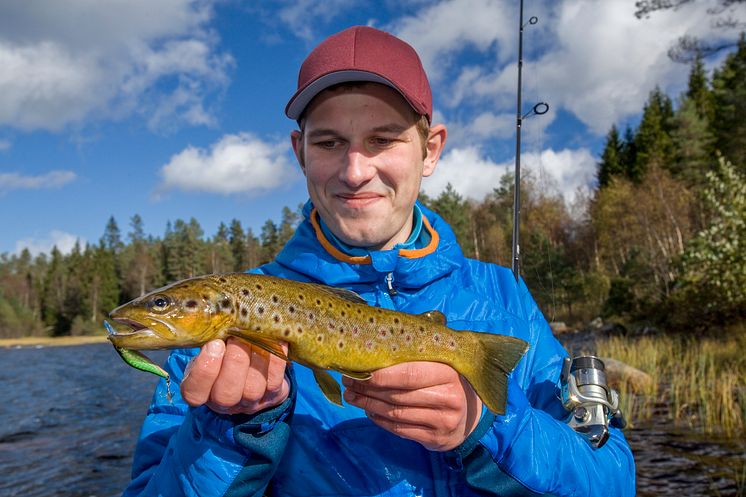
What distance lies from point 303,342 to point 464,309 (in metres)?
1.07

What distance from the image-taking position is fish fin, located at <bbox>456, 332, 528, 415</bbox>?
7.91ft

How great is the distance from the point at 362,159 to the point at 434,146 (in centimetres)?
77

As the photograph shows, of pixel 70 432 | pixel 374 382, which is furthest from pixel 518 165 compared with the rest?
pixel 70 432

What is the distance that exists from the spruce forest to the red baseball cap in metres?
2.28

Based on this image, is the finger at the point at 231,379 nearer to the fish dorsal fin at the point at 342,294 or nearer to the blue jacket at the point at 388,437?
the blue jacket at the point at 388,437

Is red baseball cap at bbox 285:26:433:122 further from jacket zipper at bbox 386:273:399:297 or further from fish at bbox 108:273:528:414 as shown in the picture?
fish at bbox 108:273:528:414

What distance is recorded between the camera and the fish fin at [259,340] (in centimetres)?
228

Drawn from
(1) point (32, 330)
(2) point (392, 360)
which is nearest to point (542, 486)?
(2) point (392, 360)

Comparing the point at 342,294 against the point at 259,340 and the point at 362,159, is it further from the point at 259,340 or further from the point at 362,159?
the point at 362,159

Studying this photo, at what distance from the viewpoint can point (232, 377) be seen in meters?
2.14

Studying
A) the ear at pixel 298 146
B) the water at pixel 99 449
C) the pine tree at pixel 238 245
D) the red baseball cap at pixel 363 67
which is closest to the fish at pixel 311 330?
the ear at pixel 298 146

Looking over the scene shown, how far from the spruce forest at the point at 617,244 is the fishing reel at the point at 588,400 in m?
1.40

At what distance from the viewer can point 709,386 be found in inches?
478

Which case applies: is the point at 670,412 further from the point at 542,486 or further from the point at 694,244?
the point at 694,244
